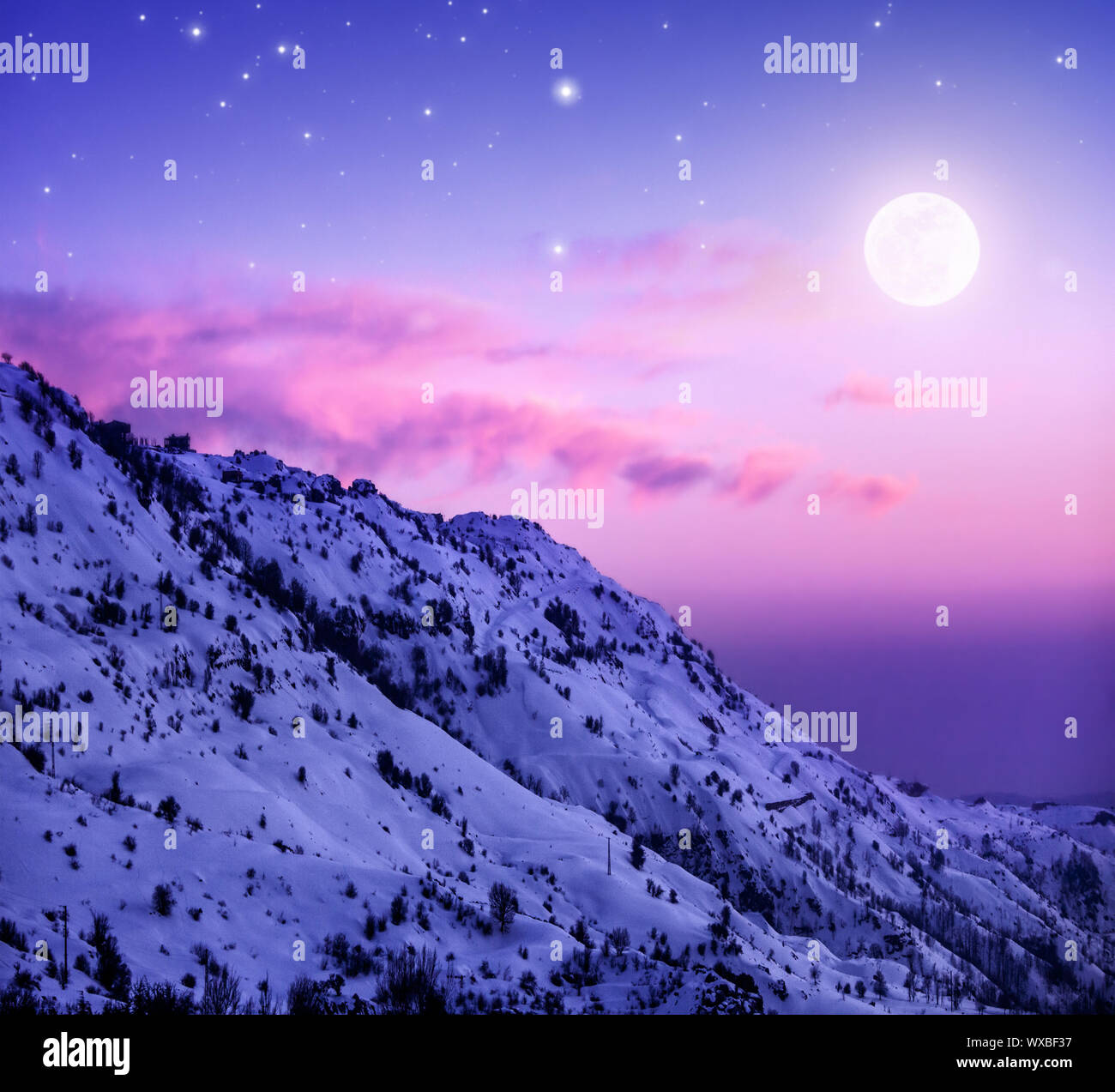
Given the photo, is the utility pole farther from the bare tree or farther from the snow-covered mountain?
the bare tree

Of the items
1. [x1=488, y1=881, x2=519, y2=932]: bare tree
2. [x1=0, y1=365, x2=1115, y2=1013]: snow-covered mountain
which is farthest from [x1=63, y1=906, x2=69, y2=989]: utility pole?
[x1=488, y1=881, x2=519, y2=932]: bare tree

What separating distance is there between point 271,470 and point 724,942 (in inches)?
3416

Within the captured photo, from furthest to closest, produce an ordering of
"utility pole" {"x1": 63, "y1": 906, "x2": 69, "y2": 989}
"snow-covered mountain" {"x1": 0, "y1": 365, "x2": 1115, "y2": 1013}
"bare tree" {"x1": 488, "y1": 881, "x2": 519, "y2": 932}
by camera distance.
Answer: "bare tree" {"x1": 488, "y1": 881, "x2": 519, "y2": 932} → "snow-covered mountain" {"x1": 0, "y1": 365, "x2": 1115, "y2": 1013} → "utility pole" {"x1": 63, "y1": 906, "x2": 69, "y2": 989}

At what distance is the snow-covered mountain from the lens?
20.2 meters

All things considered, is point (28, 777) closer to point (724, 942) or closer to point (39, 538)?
point (39, 538)

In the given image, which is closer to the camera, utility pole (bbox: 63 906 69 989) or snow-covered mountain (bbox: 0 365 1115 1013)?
utility pole (bbox: 63 906 69 989)

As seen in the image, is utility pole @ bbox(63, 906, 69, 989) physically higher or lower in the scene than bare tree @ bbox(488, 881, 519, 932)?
higher

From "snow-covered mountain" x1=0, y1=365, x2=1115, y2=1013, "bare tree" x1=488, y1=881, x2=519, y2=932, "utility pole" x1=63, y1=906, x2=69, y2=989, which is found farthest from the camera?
"bare tree" x1=488, y1=881, x2=519, y2=932

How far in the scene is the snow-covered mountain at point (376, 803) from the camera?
20172 mm

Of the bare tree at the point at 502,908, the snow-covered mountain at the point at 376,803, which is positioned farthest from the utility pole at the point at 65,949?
the bare tree at the point at 502,908

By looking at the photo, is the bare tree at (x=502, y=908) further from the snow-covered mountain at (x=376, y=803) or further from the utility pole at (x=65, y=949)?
the utility pole at (x=65, y=949)
